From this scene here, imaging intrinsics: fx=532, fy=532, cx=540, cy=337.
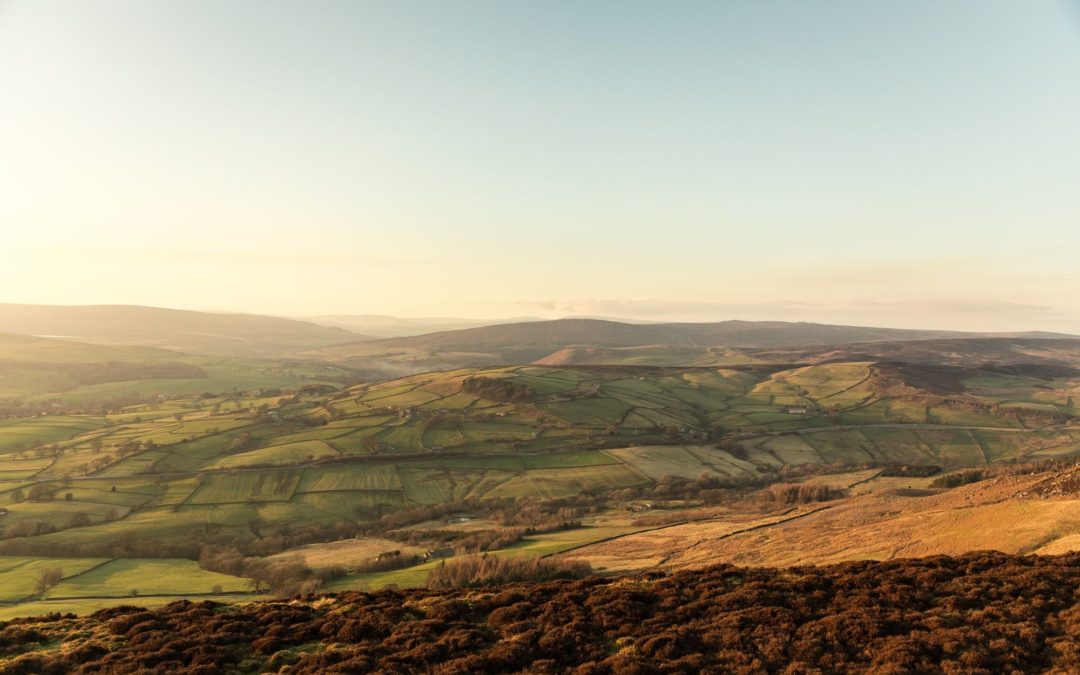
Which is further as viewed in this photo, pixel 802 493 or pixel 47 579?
pixel 802 493

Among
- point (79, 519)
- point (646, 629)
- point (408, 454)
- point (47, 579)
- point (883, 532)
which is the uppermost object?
point (646, 629)

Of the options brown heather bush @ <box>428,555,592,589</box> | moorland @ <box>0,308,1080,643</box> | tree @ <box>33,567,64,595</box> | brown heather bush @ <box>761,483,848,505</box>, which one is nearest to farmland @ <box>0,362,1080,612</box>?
moorland @ <box>0,308,1080,643</box>

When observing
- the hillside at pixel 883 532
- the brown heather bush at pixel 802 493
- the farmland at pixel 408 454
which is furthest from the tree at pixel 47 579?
the brown heather bush at pixel 802 493

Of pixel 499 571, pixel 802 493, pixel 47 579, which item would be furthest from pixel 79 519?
pixel 802 493

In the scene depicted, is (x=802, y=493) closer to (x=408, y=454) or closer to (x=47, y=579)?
→ (x=408, y=454)

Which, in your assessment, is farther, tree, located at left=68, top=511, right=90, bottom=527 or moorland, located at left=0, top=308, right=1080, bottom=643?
tree, located at left=68, top=511, right=90, bottom=527

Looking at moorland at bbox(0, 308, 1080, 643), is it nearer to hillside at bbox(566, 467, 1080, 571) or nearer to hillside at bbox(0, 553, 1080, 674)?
hillside at bbox(566, 467, 1080, 571)

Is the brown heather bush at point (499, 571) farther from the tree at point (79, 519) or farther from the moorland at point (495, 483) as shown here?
the tree at point (79, 519)

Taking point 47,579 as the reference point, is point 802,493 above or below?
above

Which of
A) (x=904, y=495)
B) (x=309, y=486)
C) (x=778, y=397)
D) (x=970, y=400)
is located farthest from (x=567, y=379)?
(x=970, y=400)
